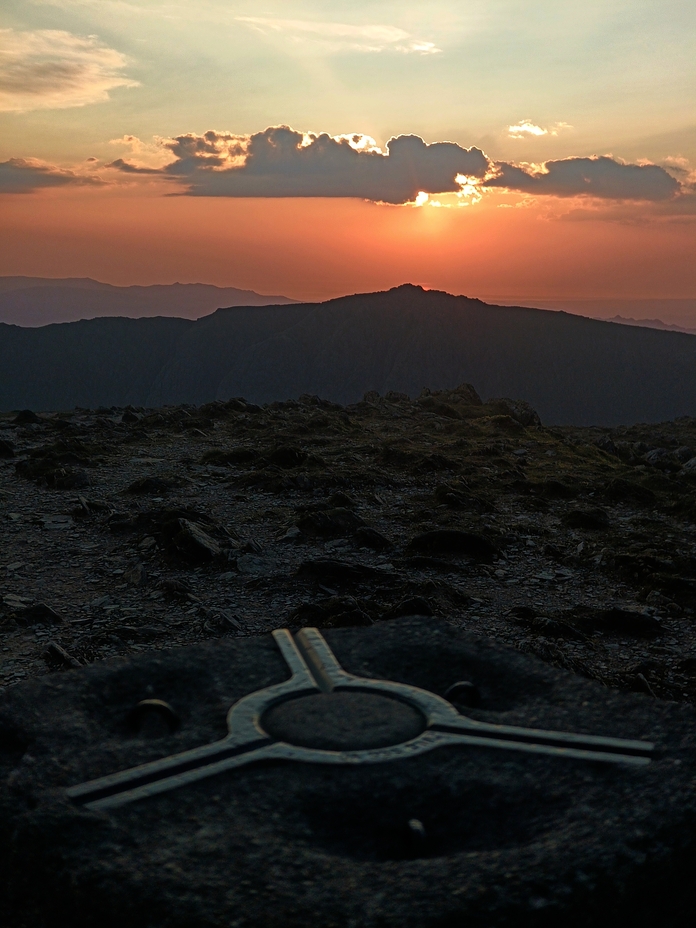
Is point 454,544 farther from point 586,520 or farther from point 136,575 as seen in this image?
point 136,575

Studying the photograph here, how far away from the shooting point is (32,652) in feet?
24.0

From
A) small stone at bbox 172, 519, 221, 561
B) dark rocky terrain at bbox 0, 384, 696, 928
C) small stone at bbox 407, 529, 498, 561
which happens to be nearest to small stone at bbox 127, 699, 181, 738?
dark rocky terrain at bbox 0, 384, 696, 928

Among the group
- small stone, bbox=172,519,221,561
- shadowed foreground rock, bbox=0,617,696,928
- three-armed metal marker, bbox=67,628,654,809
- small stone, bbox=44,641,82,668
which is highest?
three-armed metal marker, bbox=67,628,654,809

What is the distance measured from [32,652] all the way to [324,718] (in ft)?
15.0

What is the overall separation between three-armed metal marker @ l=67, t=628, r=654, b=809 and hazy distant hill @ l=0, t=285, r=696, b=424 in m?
129

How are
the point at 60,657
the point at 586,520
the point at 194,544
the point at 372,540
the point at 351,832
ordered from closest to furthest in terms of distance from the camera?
the point at 351,832, the point at 60,657, the point at 194,544, the point at 372,540, the point at 586,520

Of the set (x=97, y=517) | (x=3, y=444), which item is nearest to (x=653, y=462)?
(x=97, y=517)

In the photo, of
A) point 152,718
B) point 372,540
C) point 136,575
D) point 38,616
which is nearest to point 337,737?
point 152,718

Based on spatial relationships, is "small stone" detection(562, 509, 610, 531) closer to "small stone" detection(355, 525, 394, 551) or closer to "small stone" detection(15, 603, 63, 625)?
"small stone" detection(355, 525, 394, 551)

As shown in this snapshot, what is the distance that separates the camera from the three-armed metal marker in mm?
3338

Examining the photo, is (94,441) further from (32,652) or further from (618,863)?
(618,863)

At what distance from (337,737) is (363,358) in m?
155

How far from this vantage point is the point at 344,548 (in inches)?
424

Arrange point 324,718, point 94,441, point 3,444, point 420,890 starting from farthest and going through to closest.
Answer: point 94,441, point 3,444, point 324,718, point 420,890
